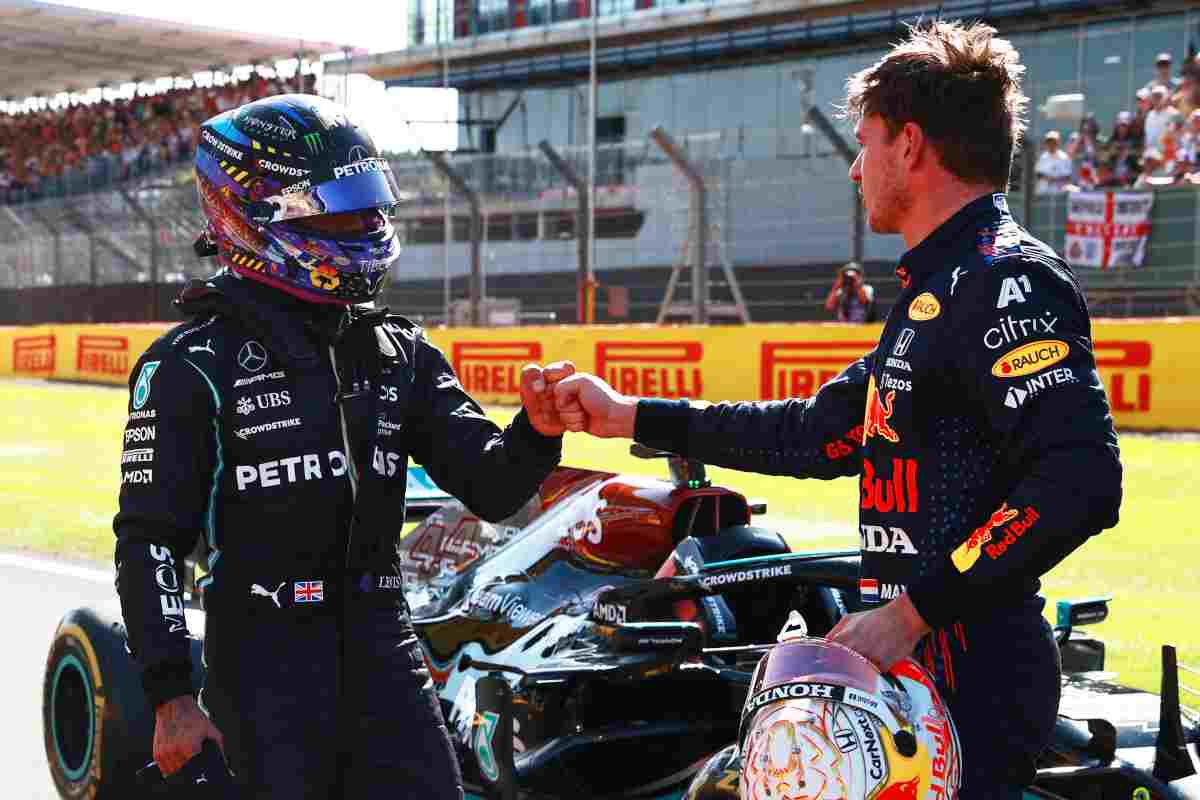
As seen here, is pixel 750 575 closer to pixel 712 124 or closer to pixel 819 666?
pixel 819 666

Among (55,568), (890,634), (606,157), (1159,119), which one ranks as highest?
(1159,119)

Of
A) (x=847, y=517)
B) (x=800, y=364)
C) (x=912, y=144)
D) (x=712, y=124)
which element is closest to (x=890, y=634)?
(x=912, y=144)

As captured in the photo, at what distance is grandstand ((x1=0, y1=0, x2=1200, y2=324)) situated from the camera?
18484 millimetres

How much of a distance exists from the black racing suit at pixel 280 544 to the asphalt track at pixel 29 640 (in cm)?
166

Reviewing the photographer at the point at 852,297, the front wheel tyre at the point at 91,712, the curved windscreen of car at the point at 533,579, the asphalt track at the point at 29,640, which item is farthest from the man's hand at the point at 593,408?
the photographer at the point at 852,297

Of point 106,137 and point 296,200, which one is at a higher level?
point 106,137

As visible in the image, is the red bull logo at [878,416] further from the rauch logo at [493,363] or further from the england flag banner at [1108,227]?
the rauch logo at [493,363]

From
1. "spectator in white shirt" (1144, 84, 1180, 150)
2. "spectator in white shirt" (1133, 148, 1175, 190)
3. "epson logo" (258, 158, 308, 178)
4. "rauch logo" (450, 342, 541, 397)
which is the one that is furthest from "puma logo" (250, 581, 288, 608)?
"rauch logo" (450, 342, 541, 397)

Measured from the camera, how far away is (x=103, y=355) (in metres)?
26.9

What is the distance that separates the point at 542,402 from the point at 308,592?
649 mm

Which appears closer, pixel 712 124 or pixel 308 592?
pixel 308 592

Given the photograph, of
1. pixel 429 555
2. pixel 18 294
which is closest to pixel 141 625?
pixel 429 555

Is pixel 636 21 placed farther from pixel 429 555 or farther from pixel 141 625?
pixel 141 625

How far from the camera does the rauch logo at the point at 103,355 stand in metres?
26.3
